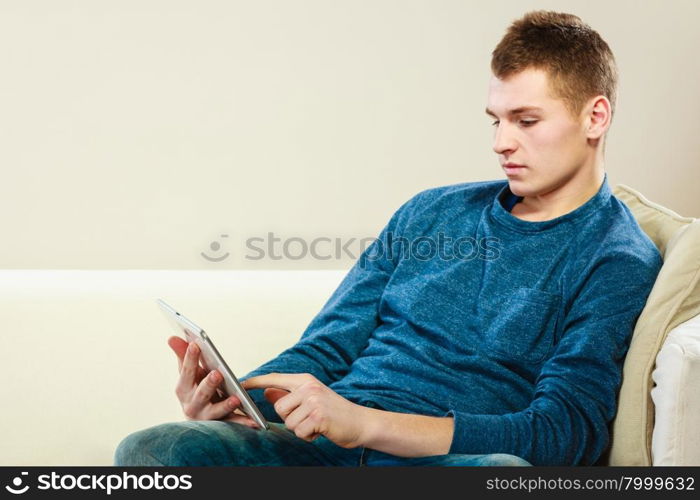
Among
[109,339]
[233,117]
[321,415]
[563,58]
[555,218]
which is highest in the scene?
[563,58]

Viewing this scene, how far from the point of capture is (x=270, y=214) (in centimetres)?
226

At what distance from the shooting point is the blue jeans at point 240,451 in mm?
1245

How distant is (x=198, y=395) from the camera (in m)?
1.36

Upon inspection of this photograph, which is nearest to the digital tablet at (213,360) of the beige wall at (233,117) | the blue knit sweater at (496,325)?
the blue knit sweater at (496,325)

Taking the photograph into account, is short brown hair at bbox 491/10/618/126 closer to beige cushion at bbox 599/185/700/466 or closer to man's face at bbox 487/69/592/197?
man's face at bbox 487/69/592/197

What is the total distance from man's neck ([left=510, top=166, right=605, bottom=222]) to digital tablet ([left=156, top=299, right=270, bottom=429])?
59cm

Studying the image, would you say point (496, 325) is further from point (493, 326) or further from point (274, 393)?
point (274, 393)

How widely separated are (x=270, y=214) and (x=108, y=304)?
508 mm

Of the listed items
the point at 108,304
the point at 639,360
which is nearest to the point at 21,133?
the point at 108,304

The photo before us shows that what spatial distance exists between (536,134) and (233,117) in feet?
3.10

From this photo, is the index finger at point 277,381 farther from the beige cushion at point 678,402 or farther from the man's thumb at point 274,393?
the beige cushion at point 678,402

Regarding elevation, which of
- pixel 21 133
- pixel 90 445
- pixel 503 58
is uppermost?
pixel 503 58

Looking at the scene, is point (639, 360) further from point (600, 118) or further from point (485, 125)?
point (485, 125)

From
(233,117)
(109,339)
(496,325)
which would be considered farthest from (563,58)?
(109,339)
